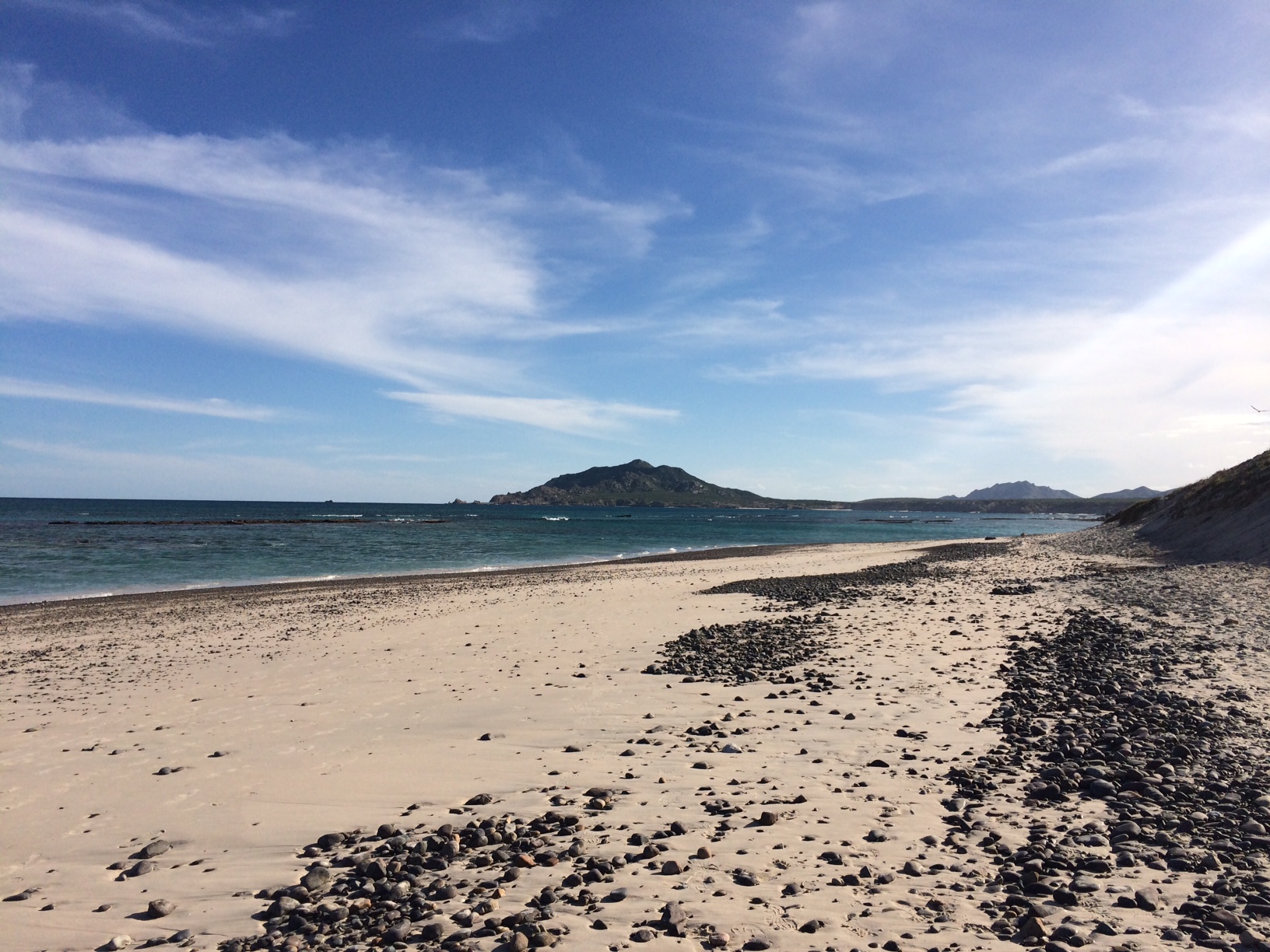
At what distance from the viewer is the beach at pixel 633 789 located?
5.59 meters

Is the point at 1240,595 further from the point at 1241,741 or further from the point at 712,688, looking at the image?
the point at 712,688

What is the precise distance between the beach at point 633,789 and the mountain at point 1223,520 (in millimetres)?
15221

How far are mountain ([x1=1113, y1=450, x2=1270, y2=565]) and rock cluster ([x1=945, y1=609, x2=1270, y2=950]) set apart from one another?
21780mm

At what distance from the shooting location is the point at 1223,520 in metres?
36.2

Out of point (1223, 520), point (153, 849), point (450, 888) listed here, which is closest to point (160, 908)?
point (153, 849)

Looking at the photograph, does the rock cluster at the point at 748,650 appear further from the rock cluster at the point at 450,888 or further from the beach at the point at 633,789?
the rock cluster at the point at 450,888

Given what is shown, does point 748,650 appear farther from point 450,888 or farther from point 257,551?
point 257,551

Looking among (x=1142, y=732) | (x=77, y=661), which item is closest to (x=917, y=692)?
(x=1142, y=732)

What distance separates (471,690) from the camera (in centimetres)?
1338

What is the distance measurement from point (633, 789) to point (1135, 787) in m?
5.29

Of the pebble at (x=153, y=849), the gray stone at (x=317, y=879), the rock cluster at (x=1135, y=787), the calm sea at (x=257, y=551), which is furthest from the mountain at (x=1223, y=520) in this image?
the calm sea at (x=257, y=551)

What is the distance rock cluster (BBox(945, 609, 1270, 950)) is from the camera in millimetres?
5383

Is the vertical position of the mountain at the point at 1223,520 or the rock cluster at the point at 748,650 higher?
the mountain at the point at 1223,520

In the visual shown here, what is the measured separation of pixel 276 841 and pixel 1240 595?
23612mm
